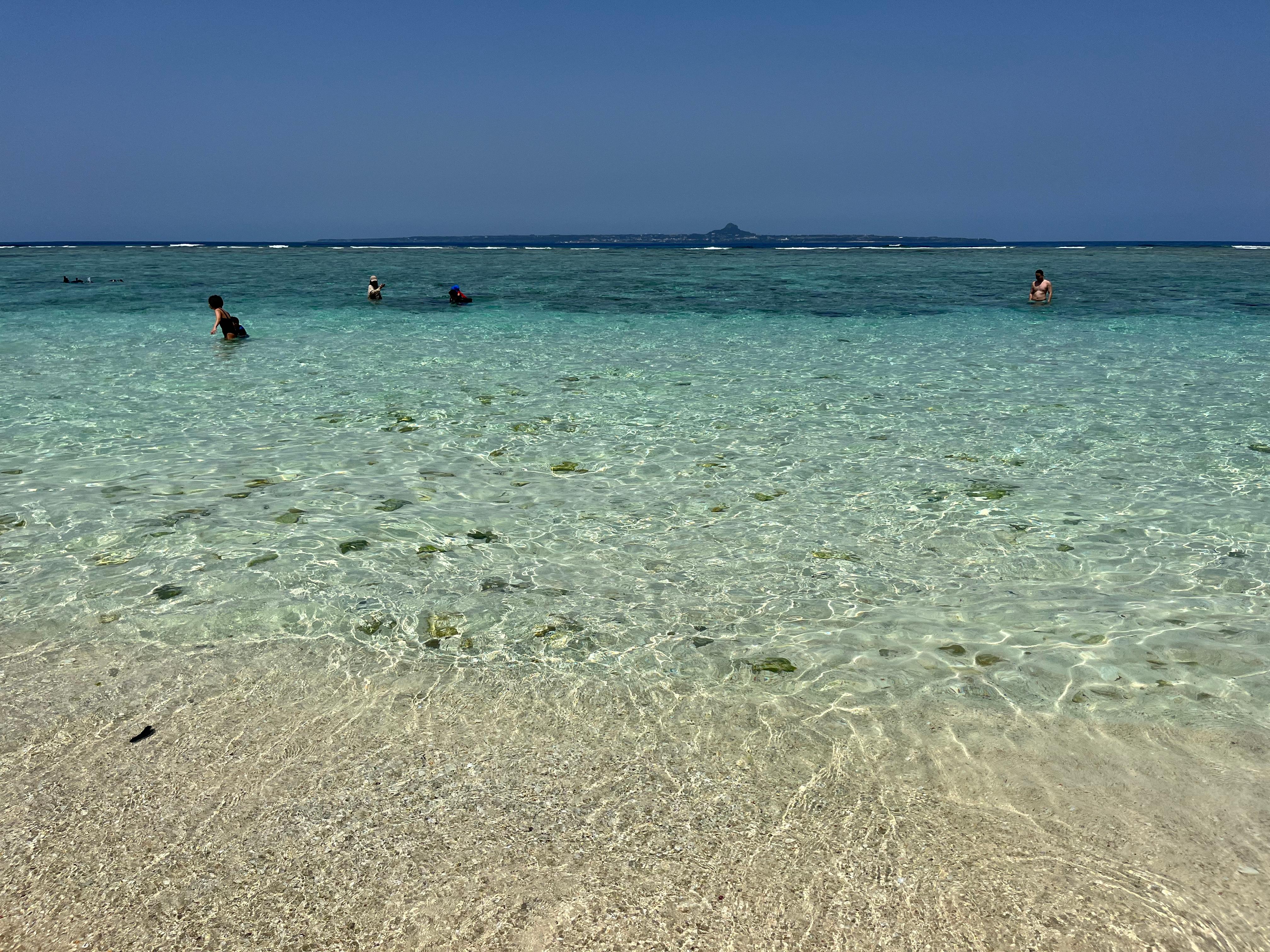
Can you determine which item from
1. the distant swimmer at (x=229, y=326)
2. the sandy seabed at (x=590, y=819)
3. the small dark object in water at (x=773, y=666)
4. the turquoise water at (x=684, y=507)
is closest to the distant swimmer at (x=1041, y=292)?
the turquoise water at (x=684, y=507)

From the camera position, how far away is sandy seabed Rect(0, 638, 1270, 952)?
3682 mm

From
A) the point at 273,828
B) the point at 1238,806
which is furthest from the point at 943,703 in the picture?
the point at 273,828

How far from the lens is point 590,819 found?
4379 mm

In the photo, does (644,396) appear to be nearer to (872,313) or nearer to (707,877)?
(707,877)

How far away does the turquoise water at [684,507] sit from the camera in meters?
6.30

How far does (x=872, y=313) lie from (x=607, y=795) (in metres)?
27.5

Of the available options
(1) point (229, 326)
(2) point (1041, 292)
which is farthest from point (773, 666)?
(2) point (1041, 292)

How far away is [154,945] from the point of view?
357cm

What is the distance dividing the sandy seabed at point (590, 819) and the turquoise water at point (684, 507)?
0.51m

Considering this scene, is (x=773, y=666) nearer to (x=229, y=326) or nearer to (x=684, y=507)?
(x=684, y=507)

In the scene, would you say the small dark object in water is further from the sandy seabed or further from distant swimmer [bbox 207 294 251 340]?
distant swimmer [bbox 207 294 251 340]

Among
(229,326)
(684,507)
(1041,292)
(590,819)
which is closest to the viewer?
(590,819)

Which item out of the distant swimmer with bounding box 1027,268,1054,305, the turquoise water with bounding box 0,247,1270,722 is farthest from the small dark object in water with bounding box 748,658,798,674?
the distant swimmer with bounding box 1027,268,1054,305

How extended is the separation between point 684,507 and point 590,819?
5259mm
